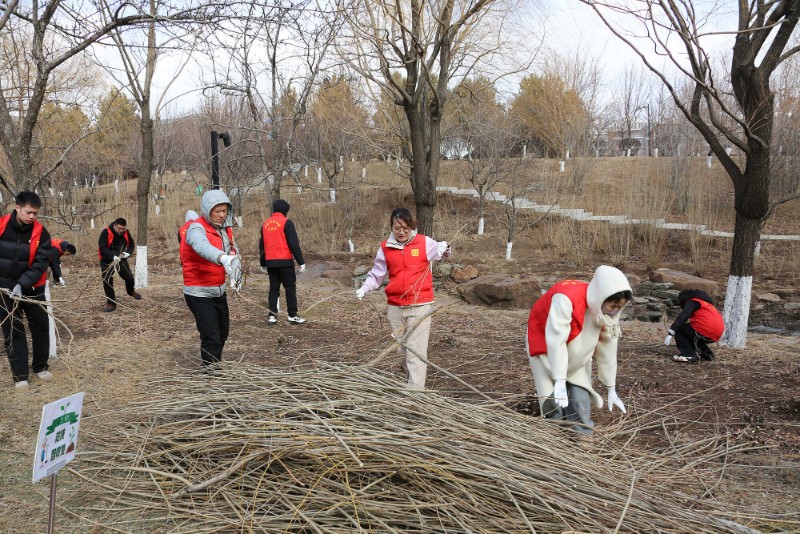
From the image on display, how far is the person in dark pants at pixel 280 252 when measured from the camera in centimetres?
808

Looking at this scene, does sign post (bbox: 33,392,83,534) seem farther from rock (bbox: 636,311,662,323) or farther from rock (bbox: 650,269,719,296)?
rock (bbox: 650,269,719,296)

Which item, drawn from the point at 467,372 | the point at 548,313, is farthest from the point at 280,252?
the point at 548,313

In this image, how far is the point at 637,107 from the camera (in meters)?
33.7

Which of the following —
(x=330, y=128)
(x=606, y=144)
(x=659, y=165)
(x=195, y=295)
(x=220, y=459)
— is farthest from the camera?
(x=606, y=144)

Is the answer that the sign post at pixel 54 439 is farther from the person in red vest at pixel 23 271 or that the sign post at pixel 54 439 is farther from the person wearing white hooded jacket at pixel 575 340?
the person in red vest at pixel 23 271

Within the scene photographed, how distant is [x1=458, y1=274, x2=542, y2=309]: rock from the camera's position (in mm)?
10312

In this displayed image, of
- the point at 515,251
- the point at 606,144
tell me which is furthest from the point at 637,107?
the point at 515,251

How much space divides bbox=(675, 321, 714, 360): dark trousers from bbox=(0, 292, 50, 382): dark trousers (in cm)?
590

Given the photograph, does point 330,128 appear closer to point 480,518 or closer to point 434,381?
point 434,381

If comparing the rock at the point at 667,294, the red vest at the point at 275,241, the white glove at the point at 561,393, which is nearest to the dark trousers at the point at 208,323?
the white glove at the point at 561,393

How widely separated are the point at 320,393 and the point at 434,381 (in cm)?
192

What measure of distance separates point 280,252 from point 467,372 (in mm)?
3317

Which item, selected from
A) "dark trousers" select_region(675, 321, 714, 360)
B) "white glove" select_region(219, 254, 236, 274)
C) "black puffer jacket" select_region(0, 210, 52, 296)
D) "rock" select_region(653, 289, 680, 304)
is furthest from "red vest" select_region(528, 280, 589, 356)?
"rock" select_region(653, 289, 680, 304)

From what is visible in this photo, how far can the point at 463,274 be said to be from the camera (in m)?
12.8
